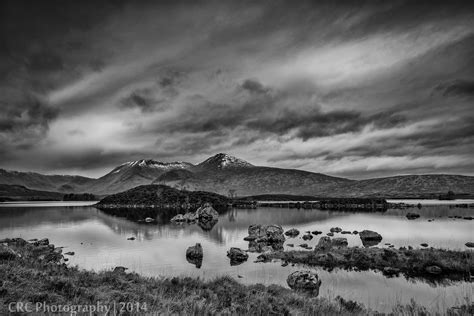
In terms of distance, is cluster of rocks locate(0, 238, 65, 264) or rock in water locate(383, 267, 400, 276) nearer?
cluster of rocks locate(0, 238, 65, 264)

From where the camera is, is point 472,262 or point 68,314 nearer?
point 68,314

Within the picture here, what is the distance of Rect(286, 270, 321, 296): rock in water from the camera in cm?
2602

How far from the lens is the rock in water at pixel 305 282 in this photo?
26016 millimetres

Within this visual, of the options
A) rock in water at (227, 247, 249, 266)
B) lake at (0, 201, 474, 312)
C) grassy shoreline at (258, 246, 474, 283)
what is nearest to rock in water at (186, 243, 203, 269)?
lake at (0, 201, 474, 312)

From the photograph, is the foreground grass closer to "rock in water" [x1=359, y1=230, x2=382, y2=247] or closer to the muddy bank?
the muddy bank

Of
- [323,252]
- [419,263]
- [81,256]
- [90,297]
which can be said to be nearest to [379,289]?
[419,263]

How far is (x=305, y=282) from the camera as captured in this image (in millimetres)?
26391

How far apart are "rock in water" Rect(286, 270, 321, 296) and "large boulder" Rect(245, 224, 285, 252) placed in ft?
66.2

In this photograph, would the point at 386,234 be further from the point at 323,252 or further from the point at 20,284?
the point at 20,284

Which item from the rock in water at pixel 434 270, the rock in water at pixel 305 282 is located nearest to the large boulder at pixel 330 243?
the rock in water at pixel 434 270

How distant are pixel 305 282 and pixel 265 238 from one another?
29.6m

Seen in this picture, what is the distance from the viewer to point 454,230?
6375 centimetres

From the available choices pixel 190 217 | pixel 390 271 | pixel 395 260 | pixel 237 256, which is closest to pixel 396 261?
pixel 395 260

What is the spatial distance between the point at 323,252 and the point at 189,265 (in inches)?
699
